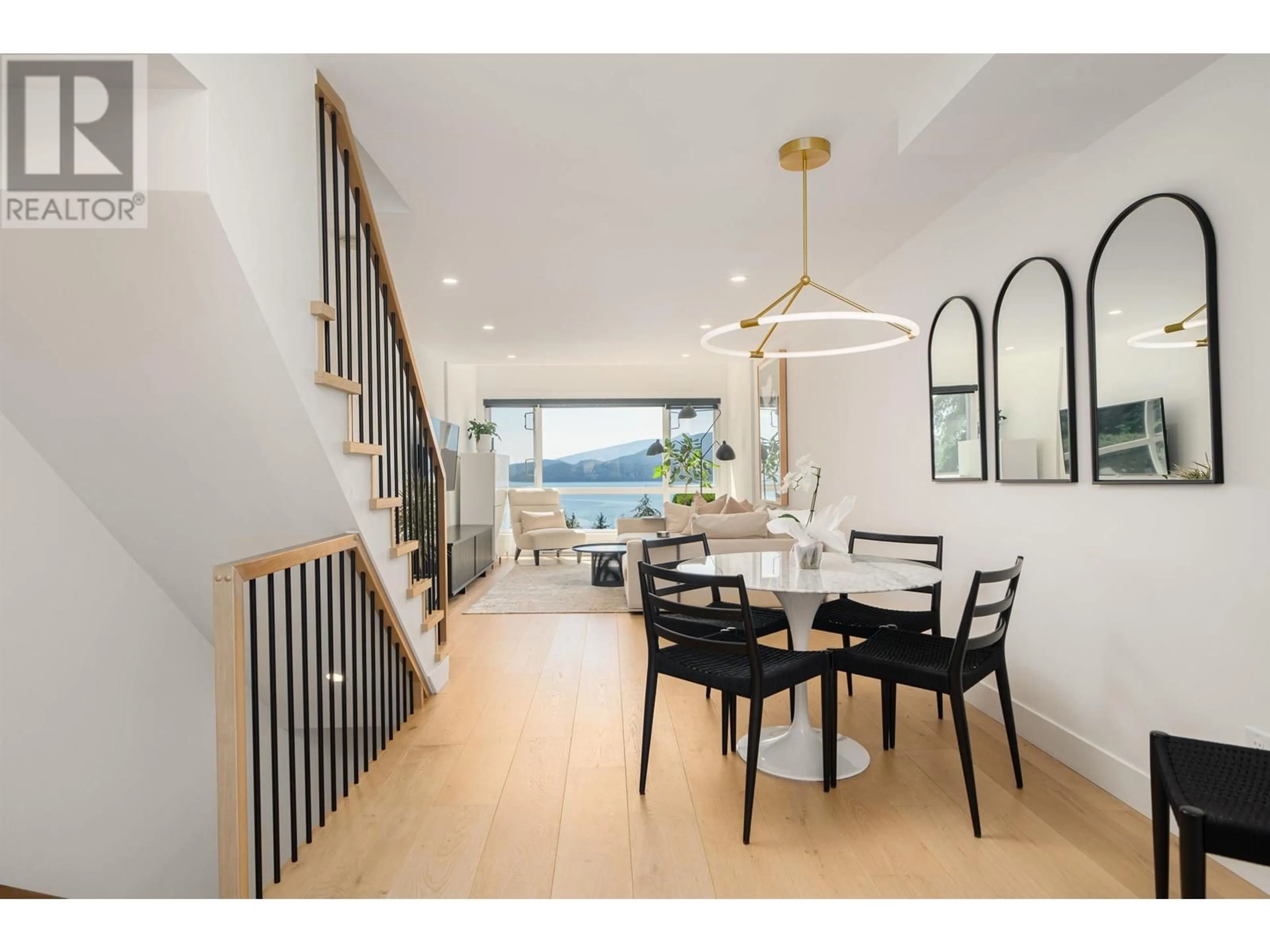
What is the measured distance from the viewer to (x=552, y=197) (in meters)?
3.32

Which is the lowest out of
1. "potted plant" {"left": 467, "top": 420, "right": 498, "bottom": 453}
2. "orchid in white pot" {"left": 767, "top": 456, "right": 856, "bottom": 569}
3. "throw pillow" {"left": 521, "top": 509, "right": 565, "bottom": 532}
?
"throw pillow" {"left": 521, "top": 509, "right": 565, "bottom": 532}

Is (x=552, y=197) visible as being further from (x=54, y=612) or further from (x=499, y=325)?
(x=499, y=325)

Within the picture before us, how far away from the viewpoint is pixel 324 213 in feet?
7.30

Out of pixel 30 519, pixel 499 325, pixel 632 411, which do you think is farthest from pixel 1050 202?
pixel 632 411

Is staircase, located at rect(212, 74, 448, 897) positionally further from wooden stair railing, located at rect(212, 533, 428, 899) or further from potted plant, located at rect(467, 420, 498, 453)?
potted plant, located at rect(467, 420, 498, 453)

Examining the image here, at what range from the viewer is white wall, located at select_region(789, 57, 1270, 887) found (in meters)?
1.89

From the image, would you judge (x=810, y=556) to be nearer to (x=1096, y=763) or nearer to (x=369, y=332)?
(x=1096, y=763)

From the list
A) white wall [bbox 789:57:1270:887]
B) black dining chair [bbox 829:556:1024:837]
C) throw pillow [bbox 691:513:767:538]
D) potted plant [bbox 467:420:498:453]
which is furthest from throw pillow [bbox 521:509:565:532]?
black dining chair [bbox 829:556:1024:837]

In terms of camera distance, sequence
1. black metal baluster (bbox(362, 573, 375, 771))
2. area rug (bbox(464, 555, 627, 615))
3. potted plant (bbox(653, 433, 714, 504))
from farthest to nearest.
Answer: potted plant (bbox(653, 433, 714, 504)) < area rug (bbox(464, 555, 627, 615)) < black metal baluster (bbox(362, 573, 375, 771))

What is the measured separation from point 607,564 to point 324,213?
5.10m

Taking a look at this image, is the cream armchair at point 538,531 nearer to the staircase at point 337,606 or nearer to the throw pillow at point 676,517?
the throw pillow at point 676,517

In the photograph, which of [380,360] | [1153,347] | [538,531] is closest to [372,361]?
[380,360]

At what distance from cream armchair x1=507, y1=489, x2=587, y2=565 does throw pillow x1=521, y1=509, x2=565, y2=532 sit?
21mm
